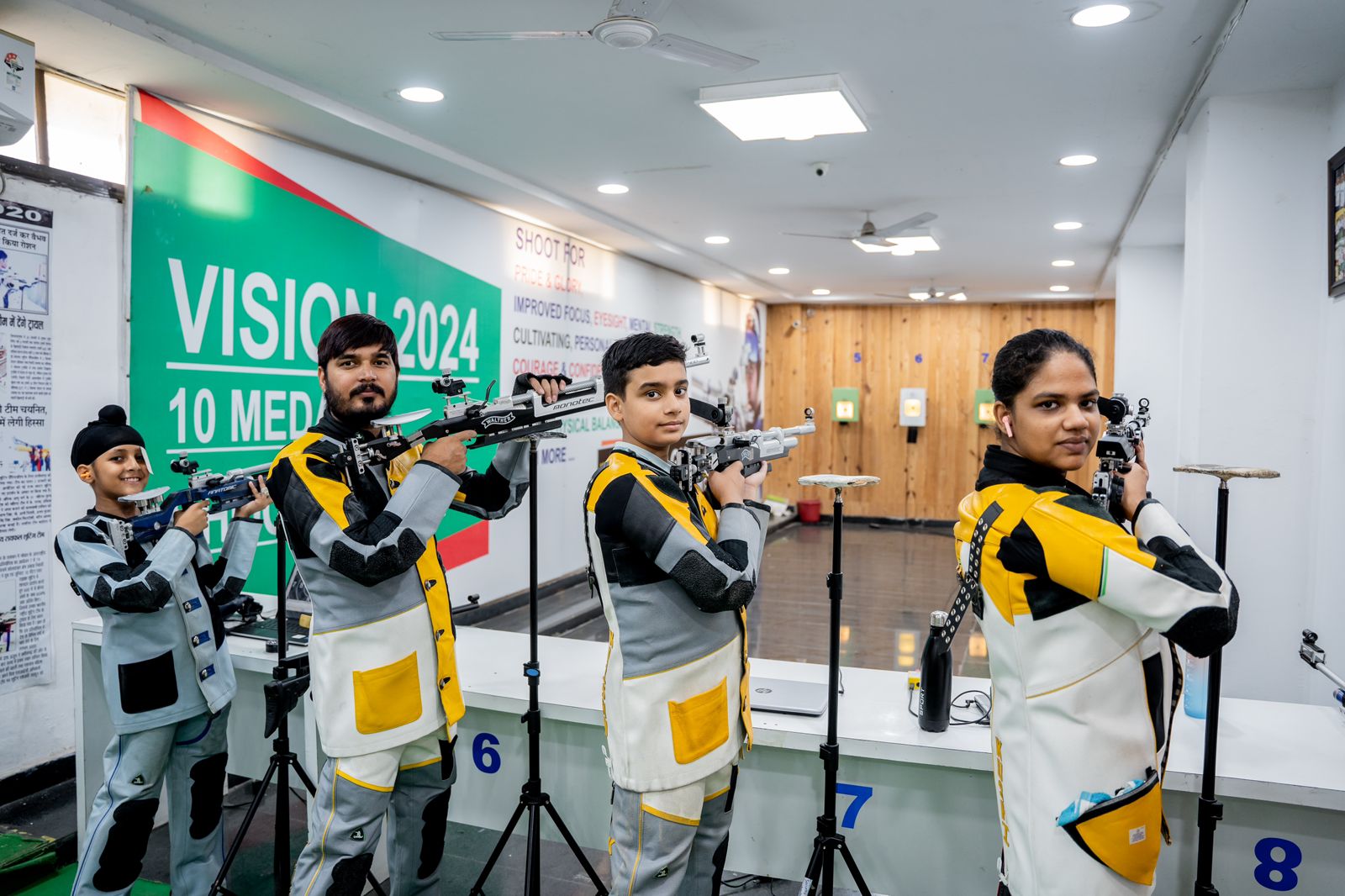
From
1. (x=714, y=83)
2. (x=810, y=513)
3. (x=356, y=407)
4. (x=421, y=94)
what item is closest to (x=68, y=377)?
(x=421, y=94)

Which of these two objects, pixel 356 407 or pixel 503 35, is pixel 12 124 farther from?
pixel 356 407

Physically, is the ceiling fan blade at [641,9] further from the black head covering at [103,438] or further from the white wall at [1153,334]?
the white wall at [1153,334]

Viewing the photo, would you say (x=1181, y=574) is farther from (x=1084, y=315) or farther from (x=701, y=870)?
(x=1084, y=315)

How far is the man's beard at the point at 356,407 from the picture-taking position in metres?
1.98

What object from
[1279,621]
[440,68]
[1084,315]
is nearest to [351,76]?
→ [440,68]

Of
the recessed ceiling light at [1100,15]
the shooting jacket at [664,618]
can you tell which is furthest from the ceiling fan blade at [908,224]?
the shooting jacket at [664,618]

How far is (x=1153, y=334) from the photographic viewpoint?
21.6 ft

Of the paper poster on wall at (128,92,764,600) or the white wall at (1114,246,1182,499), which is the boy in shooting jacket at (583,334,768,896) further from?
the white wall at (1114,246,1182,499)

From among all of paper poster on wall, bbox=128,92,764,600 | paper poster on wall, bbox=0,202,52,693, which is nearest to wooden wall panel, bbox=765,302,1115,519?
paper poster on wall, bbox=128,92,764,600

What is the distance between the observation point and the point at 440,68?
3.41 metres

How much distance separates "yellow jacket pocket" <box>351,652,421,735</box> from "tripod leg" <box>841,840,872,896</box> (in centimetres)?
102

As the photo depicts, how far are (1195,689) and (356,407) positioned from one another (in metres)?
2.20

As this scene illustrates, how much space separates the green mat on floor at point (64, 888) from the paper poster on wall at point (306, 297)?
1.40 m

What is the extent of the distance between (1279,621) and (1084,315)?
7.66 meters
